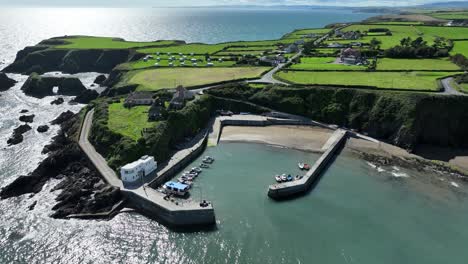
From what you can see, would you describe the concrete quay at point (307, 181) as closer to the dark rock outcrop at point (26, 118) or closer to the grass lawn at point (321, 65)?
Result: the grass lawn at point (321, 65)

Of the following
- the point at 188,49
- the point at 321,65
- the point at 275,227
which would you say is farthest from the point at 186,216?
the point at 188,49

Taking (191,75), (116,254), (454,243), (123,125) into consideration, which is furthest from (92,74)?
(454,243)

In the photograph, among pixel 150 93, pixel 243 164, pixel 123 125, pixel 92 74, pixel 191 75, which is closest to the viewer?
pixel 243 164

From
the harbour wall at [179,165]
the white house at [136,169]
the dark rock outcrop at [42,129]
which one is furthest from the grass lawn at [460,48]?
the dark rock outcrop at [42,129]

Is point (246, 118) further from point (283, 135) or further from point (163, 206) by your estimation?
point (163, 206)

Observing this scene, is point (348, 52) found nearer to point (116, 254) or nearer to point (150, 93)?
point (150, 93)
